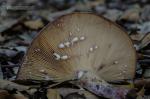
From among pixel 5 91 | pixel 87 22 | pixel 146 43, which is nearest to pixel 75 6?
pixel 146 43

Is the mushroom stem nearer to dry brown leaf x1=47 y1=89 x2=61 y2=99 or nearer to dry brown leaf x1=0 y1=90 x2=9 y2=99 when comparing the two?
dry brown leaf x1=47 y1=89 x2=61 y2=99

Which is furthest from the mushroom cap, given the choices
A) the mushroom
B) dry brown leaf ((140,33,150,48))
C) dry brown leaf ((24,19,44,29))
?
dry brown leaf ((24,19,44,29))

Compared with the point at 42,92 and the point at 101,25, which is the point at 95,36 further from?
the point at 42,92

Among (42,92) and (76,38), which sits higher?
(76,38)

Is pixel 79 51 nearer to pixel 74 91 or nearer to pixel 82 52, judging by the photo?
pixel 82 52

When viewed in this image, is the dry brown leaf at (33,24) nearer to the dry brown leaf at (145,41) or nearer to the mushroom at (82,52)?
the dry brown leaf at (145,41)

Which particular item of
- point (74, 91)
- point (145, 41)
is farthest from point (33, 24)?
point (74, 91)

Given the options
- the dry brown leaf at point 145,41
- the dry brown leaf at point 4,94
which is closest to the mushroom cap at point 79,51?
the dry brown leaf at point 4,94
